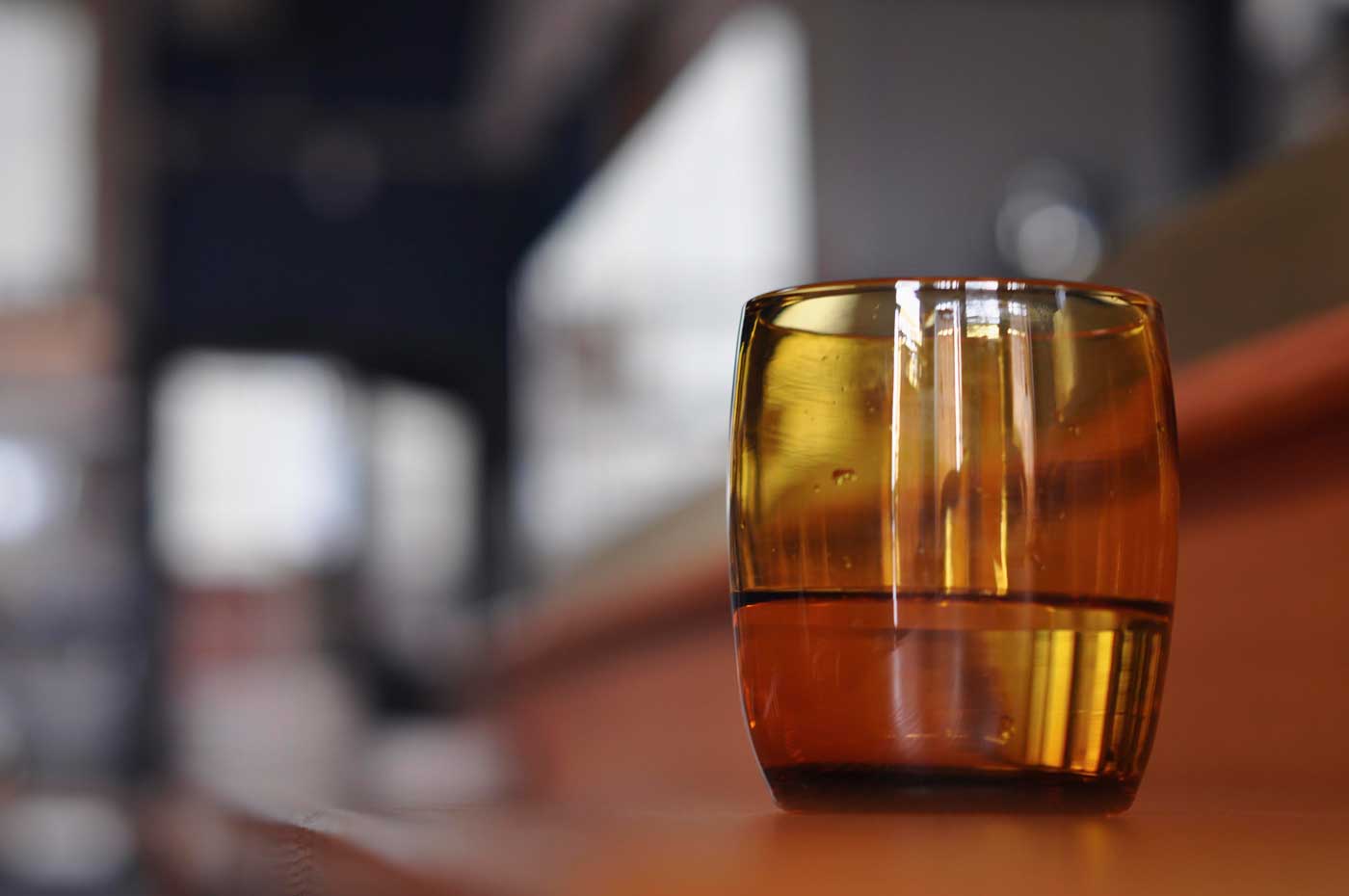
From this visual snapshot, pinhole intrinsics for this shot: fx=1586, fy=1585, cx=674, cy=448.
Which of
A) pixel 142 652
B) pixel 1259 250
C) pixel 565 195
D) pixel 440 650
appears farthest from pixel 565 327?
pixel 1259 250

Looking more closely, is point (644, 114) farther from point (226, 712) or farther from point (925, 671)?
point (925, 671)

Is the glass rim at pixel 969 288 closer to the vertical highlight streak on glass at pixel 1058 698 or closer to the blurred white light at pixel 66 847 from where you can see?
the vertical highlight streak on glass at pixel 1058 698

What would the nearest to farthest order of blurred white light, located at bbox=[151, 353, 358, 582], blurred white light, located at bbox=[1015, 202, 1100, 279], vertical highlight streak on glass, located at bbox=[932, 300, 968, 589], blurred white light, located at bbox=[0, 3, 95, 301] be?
vertical highlight streak on glass, located at bbox=[932, 300, 968, 589]
blurred white light, located at bbox=[1015, 202, 1100, 279]
blurred white light, located at bbox=[0, 3, 95, 301]
blurred white light, located at bbox=[151, 353, 358, 582]

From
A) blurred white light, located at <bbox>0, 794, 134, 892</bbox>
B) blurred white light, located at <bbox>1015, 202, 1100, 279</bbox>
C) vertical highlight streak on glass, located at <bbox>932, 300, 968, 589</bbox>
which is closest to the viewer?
vertical highlight streak on glass, located at <bbox>932, 300, 968, 589</bbox>

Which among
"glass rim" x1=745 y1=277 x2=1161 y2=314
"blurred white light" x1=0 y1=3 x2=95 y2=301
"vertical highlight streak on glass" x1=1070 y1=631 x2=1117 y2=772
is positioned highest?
"blurred white light" x1=0 y1=3 x2=95 y2=301

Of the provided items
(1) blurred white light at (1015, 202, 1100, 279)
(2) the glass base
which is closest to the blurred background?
(1) blurred white light at (1015, 202, 1100, 279)

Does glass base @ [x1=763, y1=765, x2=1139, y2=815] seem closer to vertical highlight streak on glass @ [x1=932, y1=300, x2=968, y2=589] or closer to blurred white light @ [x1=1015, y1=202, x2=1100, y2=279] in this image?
vertical highlight streak on glass @ [x1=932, y1=300, x2=968, y2=589]

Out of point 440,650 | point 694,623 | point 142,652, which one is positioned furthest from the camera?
point 440,650
